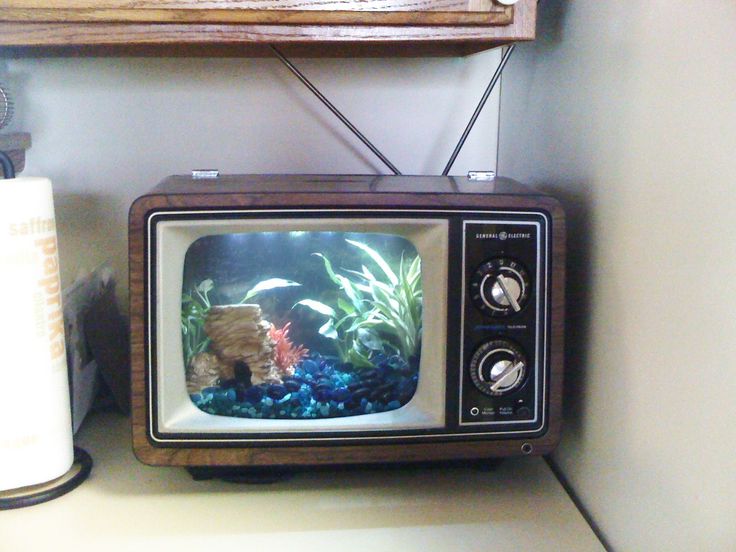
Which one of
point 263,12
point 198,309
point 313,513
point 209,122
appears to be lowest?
point 313,513

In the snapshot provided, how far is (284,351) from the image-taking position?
0.83m

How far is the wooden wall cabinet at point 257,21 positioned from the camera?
774 millimetres

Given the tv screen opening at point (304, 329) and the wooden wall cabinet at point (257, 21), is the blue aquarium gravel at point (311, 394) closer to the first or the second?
the tv screen opening at point (304, 329)

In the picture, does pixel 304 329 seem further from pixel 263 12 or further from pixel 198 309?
pixel 263 12

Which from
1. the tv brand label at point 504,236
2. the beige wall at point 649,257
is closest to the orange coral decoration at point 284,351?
the tv brand label at point 504,236

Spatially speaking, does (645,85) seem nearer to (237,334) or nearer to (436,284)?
(436,284)

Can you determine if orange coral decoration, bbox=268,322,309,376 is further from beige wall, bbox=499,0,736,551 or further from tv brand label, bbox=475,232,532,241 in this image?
beige wall, bbox=499,0,736,551

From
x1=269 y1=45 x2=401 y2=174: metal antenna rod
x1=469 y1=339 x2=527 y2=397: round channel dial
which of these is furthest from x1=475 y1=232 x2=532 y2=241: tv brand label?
x1=269 y1=45 x2=401 y2=174: metal antenna rod

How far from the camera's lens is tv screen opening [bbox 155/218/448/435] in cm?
80

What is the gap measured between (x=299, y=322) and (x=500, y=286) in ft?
0.77

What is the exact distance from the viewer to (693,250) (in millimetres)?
→ 581

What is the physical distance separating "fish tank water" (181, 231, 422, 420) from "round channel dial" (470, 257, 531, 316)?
0.07 m

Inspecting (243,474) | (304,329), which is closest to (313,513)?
(243,474)

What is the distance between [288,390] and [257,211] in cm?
22
